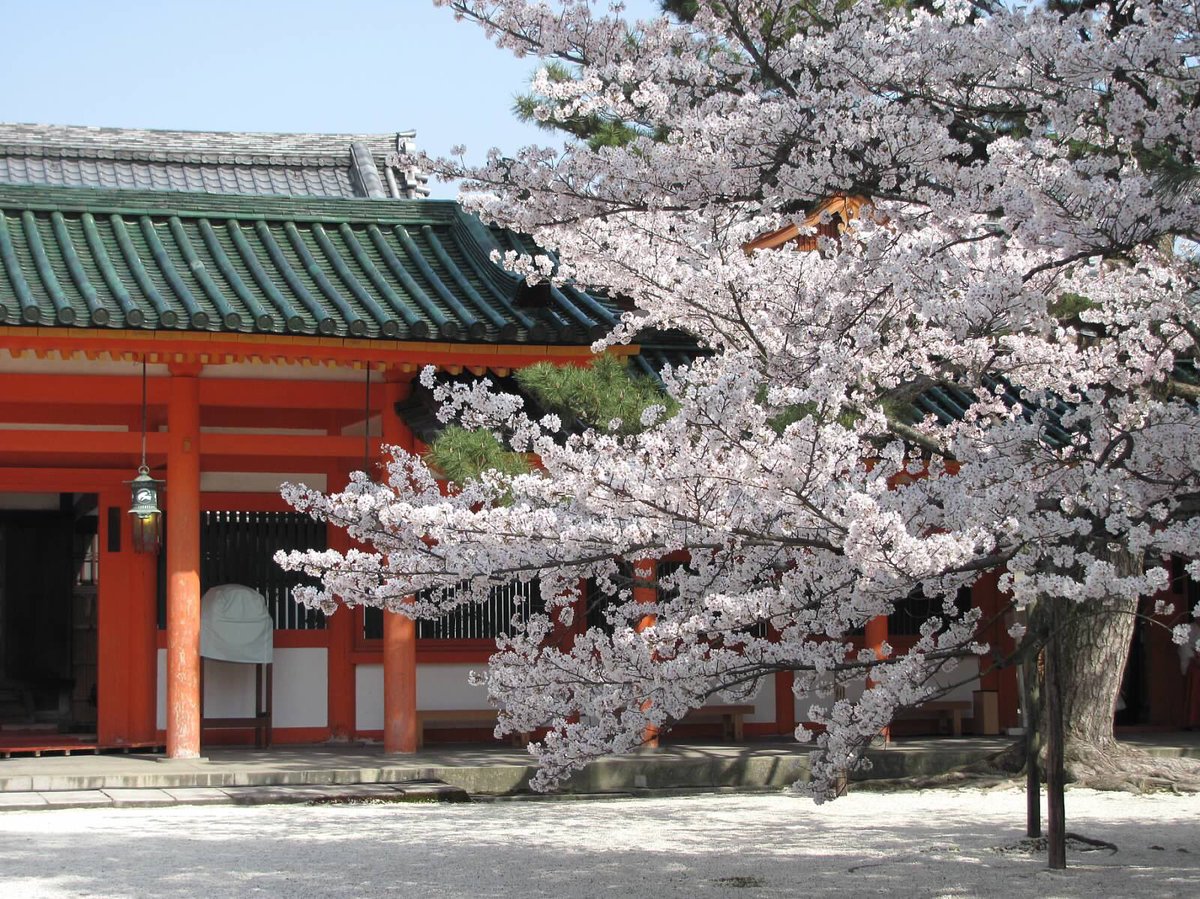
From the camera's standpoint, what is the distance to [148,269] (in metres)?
11.0

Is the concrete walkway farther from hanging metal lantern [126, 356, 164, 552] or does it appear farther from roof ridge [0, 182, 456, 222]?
roof ridge [0, 182, 456, 222]

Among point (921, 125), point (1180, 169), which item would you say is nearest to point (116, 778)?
point (921, 125)

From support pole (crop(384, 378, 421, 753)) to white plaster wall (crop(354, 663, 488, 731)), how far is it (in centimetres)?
125

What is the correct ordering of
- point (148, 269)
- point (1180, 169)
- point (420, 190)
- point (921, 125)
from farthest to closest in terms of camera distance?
point (420, 190) < point (148, 269) < point (921, 125) < point (1180, 169)

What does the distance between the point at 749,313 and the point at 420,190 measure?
13891mm

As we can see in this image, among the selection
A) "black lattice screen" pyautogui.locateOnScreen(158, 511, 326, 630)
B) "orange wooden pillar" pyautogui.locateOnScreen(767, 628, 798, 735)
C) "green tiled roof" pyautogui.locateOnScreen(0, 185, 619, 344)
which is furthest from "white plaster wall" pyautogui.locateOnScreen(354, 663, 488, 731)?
"green tiled roof" pyautogui.locateOnScreen(0, 185, 619, 344)

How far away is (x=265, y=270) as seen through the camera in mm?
11258

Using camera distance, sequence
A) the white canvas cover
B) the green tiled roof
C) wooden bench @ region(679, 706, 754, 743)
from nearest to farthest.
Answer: the green tiled roof < the white canvas cover < wooden bench @ region(679, 706, 754, 743)

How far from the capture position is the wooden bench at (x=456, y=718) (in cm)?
1219

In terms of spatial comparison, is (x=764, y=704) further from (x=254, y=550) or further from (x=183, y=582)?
(x=183, y=582)

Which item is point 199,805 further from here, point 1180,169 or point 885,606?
point 1180,169

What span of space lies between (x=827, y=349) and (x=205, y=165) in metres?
15.4

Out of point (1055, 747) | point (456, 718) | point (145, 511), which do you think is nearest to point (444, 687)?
point (456, 718)

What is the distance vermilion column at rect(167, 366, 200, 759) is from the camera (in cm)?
1070
